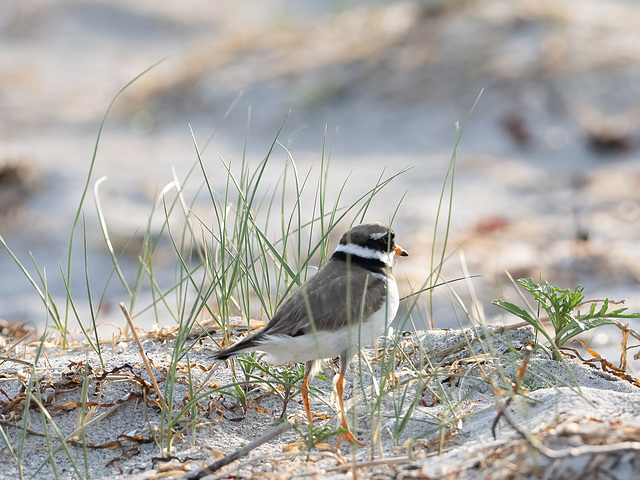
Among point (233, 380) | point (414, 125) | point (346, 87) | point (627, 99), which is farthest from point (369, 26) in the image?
point (233, 380)

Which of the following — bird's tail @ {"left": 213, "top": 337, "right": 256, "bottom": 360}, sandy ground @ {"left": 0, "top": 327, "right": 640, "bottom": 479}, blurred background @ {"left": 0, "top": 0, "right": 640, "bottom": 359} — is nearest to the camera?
sandy ground @ {"left": 0, "top": 327, "right": 640, "bottom": 479}

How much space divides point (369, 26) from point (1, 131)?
16.1 feet

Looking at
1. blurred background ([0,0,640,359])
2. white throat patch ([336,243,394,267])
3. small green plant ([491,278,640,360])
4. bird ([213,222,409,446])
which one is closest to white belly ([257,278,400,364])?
bird ([213,222,409,446])

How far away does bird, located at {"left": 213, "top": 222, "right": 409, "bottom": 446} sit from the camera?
2541 mm

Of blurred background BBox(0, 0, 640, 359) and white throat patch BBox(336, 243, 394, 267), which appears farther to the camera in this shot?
blurred background BBox(0, 0, 640, 359)

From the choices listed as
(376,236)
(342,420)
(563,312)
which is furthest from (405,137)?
(342,420)

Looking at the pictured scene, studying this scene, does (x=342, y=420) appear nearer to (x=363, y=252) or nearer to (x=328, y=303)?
(x=328, y=303)

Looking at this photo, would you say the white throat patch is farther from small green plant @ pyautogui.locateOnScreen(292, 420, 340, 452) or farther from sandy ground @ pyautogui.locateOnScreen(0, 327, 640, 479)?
small green plant @ pyautogui.locateOnScreen(292, 420, 340, 452)

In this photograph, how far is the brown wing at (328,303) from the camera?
2.64 m

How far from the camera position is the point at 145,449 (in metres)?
2.52

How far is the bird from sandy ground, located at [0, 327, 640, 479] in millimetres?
140

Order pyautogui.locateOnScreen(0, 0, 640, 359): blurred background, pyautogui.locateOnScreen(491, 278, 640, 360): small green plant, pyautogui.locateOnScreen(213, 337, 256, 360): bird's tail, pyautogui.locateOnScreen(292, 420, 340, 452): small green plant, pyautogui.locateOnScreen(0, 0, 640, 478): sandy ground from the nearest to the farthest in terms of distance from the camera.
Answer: pyautogui.locateOnScreen(292, 420, 340, 452): small green plant → pyautogui.locateOnScreen(213, 337, 256, 360): bird's tail → pyautogui.locateOnScreen(491, 278, 640, 360): small green plant → pyautogui.locateOnScreen(0, 0, 640, 478): sandy ground → pyautogui.locateOnScreen(0, 0, 640, 359): blurred background

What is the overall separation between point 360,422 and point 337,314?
0.40 metres

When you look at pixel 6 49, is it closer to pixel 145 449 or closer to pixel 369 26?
pixel 369 26
